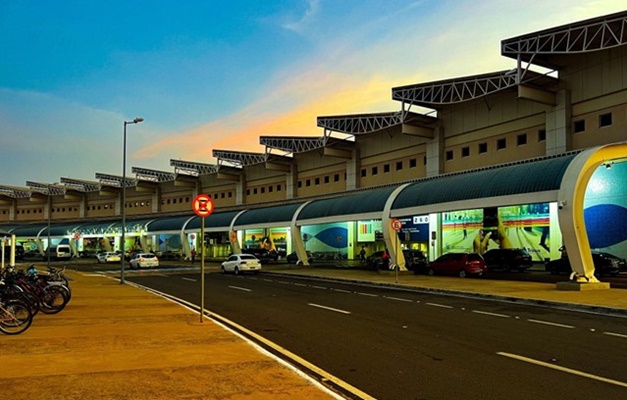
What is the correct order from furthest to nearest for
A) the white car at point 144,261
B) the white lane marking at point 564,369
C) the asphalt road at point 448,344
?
the white car at point 144,261, the white lane marking at point 564,369, the asphalt road at point 448,344

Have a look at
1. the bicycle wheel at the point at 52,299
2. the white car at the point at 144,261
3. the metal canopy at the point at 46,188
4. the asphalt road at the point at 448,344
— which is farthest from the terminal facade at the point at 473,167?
the metal canopy at the point at 46,188

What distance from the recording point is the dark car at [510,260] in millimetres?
34406

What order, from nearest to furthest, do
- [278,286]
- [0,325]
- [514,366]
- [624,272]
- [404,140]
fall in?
[514,366], [0,325], [278,286], [624,272], [404,140]

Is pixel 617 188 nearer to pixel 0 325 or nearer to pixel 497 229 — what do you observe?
pixel 497 229

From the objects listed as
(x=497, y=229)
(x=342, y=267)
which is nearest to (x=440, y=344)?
(x=497, y=229)

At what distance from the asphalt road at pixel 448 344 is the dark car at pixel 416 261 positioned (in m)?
15.2

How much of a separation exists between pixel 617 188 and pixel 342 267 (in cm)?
2082

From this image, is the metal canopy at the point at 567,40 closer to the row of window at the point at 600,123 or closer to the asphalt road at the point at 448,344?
the row of window at the point at 600,123

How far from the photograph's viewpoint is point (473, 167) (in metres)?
41.5

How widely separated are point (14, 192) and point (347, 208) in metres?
90.6

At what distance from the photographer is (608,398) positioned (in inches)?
265

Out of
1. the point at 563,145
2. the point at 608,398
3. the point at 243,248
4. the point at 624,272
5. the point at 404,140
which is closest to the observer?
the point at 608,398

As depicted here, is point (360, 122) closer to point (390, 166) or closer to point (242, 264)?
point (390, 166)

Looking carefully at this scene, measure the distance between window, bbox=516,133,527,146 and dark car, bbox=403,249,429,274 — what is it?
10.7 meters
